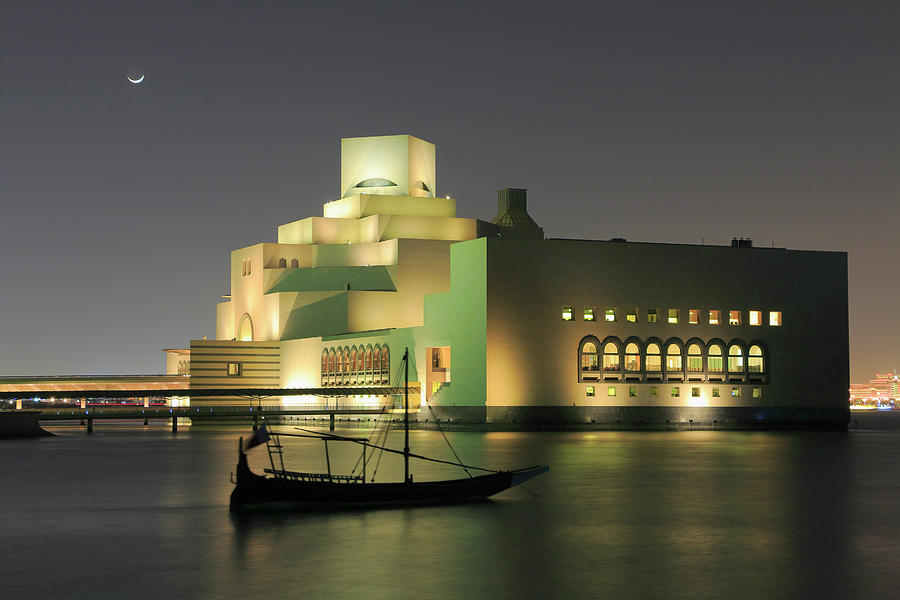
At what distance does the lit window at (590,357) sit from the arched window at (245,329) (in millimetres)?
50969

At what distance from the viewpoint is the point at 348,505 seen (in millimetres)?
29000

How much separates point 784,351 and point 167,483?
72.7 m

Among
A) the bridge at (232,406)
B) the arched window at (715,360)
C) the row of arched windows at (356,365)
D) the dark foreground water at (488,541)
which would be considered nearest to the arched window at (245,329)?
the bridge at (232,406)

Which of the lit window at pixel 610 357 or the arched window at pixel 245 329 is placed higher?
the arched window at pixel 245 329

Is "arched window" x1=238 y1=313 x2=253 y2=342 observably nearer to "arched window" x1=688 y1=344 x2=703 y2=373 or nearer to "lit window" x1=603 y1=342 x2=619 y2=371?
"lit window" x1=603 y1=342 x2=619 y2=371

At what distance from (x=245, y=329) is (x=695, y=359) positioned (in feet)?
188

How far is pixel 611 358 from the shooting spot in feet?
310

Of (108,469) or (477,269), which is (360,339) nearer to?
(477,269)

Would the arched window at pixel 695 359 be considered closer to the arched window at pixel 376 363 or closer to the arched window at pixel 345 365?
the arched window at pixel 376 363

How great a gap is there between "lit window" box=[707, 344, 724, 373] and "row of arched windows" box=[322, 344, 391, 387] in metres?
28.3

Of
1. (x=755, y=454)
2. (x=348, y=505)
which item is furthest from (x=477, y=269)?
(x=348, y=505)

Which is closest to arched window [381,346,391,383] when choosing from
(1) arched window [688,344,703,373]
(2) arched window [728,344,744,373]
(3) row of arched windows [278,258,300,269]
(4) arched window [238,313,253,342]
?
(3) row of arched windows [278,258,300,269]

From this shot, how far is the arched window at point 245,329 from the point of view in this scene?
133 m

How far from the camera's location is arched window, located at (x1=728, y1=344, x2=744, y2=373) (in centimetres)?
9812
